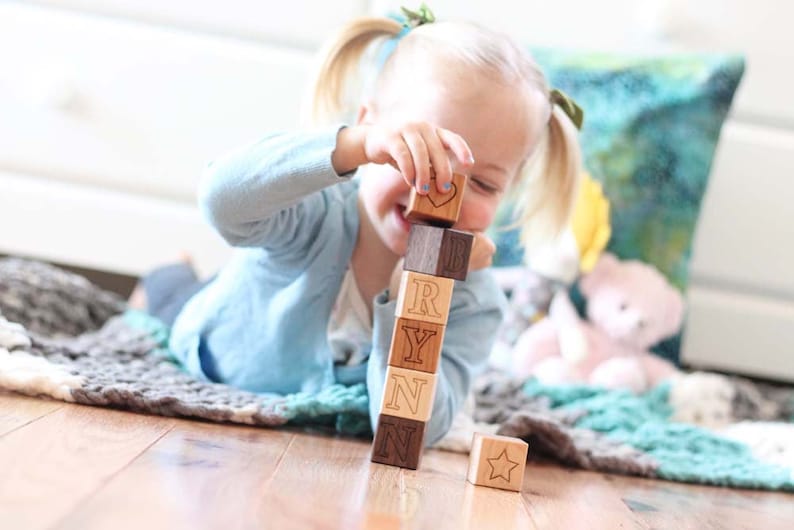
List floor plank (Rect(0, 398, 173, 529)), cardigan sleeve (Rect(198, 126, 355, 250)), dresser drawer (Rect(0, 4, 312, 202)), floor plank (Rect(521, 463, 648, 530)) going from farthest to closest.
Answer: dresser drawer (Rect(0, 4, 312, 202)), cardigan sleeve (Rect(198, 126, 355, 250)), floor plank (Rect(521, 463, 648, 530)), floor plank (Rect(0, 398, 173, 529))

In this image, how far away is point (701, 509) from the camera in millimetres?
1011

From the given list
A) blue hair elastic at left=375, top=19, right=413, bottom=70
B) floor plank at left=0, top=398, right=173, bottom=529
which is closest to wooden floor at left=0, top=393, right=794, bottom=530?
floor plank at left=0, top=398, right=173, bottom=529

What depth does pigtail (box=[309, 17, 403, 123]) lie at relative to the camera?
1.28 metres

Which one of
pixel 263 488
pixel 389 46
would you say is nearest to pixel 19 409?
pixel 263 488

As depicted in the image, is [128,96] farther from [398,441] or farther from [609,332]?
[398,441]

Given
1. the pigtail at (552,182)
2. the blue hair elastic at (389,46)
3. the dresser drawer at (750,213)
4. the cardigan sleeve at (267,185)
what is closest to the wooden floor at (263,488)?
the cardigan sleeve at (267,185)

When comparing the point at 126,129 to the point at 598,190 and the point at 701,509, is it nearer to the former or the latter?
the point at 598,190

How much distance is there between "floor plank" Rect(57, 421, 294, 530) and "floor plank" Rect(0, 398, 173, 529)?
0.05 ft

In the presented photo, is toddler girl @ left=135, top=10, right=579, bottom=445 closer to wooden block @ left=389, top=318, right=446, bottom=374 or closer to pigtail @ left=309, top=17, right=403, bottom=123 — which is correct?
pigtail @ left=309, top=17, right=403, bottom=123

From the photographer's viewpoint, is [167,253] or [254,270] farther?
[167,253]

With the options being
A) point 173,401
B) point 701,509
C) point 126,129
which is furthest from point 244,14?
point 701,509

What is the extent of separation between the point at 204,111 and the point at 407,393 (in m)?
1.08

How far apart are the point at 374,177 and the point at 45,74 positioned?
0.96 m

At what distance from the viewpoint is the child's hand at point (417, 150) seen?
2.96ft
